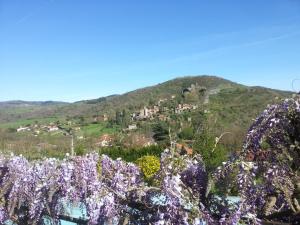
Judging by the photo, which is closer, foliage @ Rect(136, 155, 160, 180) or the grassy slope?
foliage @ Rect(136, 155, 160, 180)

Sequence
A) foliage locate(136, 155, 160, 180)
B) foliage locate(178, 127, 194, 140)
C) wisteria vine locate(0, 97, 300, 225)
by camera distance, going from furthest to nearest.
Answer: foliage locate(178, 127, 194, 140)
foliage locate(136, 155, 160, 180)
wisteria vine locate(0, 97, 300, 225)

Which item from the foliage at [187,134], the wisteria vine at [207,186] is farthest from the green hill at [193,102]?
the wisteria vine at [207,186]

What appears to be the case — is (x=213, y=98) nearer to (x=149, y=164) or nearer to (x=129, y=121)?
(x=129, y=121)

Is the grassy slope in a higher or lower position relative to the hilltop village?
higher

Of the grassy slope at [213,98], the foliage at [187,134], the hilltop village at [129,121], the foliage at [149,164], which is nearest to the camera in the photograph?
the foliage at [149,164]

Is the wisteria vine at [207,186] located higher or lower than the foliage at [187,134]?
higher

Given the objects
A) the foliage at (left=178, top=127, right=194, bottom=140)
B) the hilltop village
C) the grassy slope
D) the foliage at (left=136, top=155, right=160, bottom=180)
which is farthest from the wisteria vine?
the hilltop village

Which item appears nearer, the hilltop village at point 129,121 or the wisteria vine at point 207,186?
the wisteria vine at point 207,186

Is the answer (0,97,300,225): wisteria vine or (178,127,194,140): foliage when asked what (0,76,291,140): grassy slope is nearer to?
(178,127,194,140): foliage

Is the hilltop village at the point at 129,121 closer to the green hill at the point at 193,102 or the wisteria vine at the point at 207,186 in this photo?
the green hill at the point at 193,102

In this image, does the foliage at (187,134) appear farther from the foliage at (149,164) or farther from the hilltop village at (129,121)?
the hilltop village at (129,121)

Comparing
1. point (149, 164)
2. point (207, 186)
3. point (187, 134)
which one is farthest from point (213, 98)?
point (207, 186)

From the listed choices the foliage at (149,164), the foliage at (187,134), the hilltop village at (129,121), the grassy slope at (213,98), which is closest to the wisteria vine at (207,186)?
the foliage at (149,164)

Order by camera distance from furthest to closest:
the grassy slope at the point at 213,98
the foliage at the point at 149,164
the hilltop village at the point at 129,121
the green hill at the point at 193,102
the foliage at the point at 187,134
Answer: the hilltop village at the point at 129,121, the grassy slope at the point at 213,98, the green hill at the point at 193,102, the foliage at the point at 187,134, the foliage at the point at 149,164
